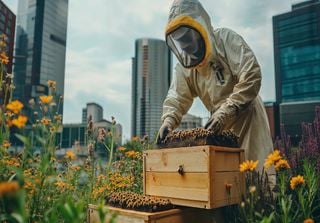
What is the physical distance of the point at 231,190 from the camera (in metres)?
2.00

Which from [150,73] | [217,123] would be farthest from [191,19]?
[150,73]

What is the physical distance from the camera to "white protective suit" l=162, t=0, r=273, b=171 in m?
2.30

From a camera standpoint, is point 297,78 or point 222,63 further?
point 297,78

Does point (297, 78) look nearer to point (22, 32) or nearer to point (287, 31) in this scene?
point (287, 31)

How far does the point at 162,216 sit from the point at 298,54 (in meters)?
39.6

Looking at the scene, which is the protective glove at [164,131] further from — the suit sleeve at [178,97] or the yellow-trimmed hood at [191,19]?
the yellow-trimmed hood at [191,19]

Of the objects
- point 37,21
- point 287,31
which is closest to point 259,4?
point 287,31

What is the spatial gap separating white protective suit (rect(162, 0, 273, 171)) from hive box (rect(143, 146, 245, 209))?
0.40m

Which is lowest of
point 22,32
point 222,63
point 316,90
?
point 222,63

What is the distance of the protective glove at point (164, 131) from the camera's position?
94.5 inches

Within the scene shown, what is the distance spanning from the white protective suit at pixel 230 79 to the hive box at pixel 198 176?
399mm

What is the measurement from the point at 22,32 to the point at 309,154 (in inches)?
2672

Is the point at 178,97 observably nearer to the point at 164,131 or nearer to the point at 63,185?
the point at 164,131

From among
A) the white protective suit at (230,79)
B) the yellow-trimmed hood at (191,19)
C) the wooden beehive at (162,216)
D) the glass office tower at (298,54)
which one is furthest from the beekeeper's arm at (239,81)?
the glass office tower at (298,54)
